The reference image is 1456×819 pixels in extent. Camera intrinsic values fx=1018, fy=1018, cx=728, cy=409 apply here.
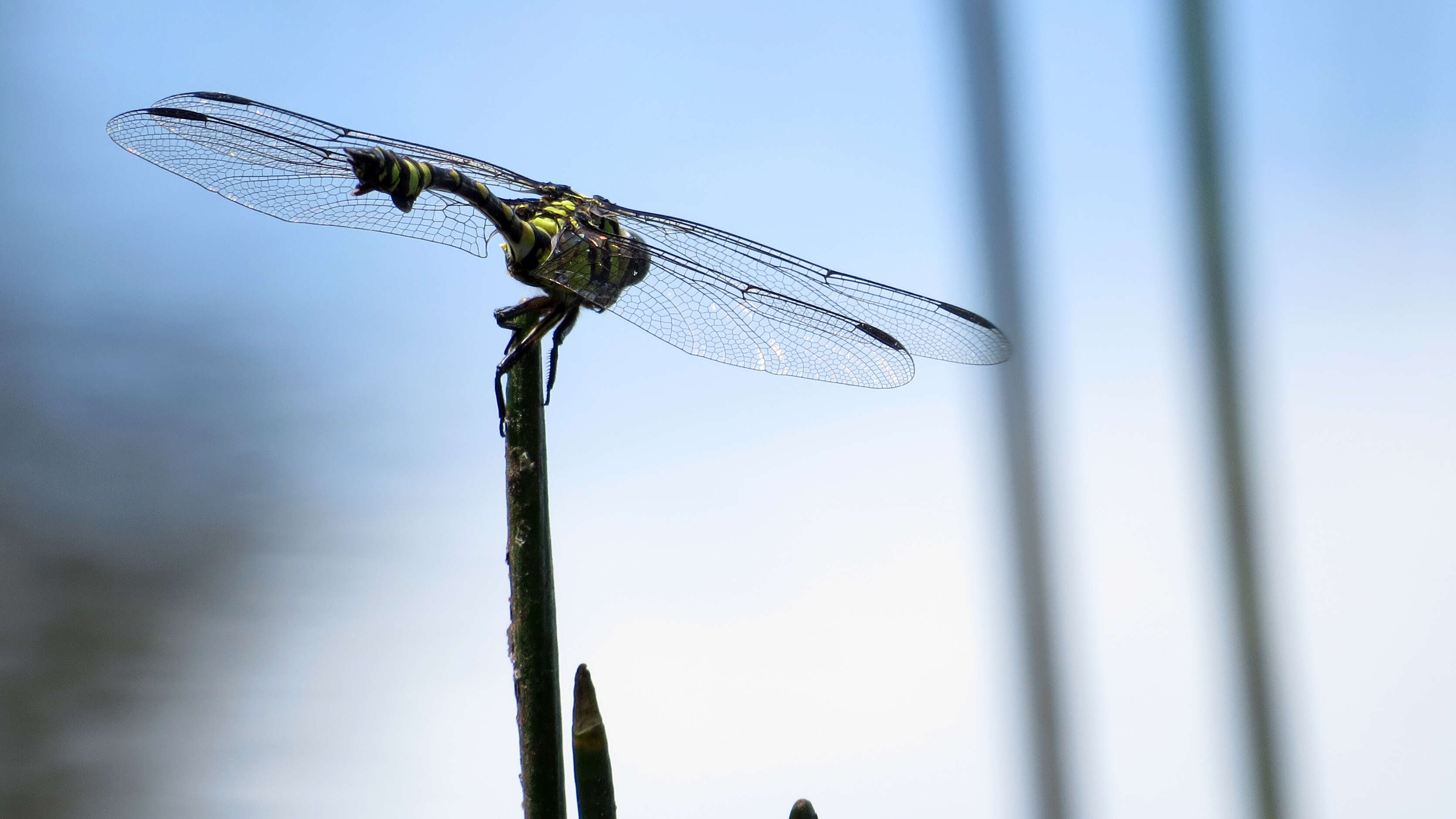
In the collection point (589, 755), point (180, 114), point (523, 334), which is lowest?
point (589, 755)

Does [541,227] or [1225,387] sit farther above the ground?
[541,227]

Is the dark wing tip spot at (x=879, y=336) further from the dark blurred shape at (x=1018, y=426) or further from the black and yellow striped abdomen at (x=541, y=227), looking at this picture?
the dark blurred shape at (x=1018, y=426)

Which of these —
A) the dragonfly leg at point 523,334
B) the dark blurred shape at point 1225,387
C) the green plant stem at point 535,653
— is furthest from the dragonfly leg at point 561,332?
the dark blurred shape at point 1225,387

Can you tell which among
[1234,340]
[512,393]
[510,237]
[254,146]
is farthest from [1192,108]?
[254,146]

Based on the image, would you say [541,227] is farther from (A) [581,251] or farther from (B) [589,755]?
(B) [589,755]

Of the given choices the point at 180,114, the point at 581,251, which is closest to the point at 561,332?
the point at 581,251

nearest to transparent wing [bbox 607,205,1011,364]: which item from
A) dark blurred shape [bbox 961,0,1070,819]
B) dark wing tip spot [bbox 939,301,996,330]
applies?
dark wing tip spot [bbox 939,301,996,330]
